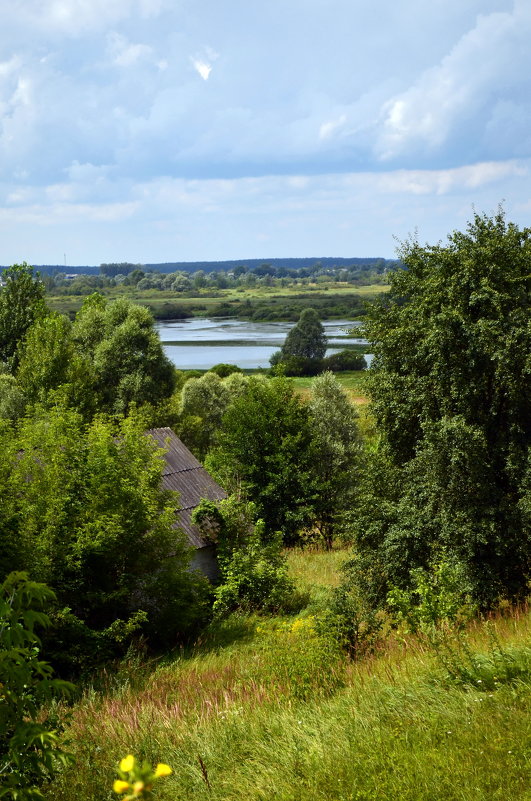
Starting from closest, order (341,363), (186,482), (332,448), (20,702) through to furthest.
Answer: (20,702)
(186,482)
(332,448)
(341,363)

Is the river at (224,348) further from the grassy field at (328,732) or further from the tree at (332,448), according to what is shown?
the grassy field at (328,732)

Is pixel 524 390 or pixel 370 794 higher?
pixel 524 390

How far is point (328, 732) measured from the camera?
6.87 meters

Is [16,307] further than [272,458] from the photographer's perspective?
Yes

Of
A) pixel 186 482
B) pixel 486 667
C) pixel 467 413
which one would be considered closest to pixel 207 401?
pixel 186 482

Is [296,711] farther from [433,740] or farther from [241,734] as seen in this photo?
[433,740]

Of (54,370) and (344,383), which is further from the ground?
(54,370)

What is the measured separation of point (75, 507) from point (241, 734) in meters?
7.60

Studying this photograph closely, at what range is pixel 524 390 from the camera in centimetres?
1547

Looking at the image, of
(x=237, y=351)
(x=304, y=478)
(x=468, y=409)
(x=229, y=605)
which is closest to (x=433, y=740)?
(x=468, y=409)

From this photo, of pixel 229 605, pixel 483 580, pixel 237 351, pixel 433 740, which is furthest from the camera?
pixel 237 351

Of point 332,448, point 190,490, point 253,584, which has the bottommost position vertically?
point 253,584

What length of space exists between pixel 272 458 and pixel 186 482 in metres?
10.8

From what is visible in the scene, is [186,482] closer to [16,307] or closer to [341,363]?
[16,307]
